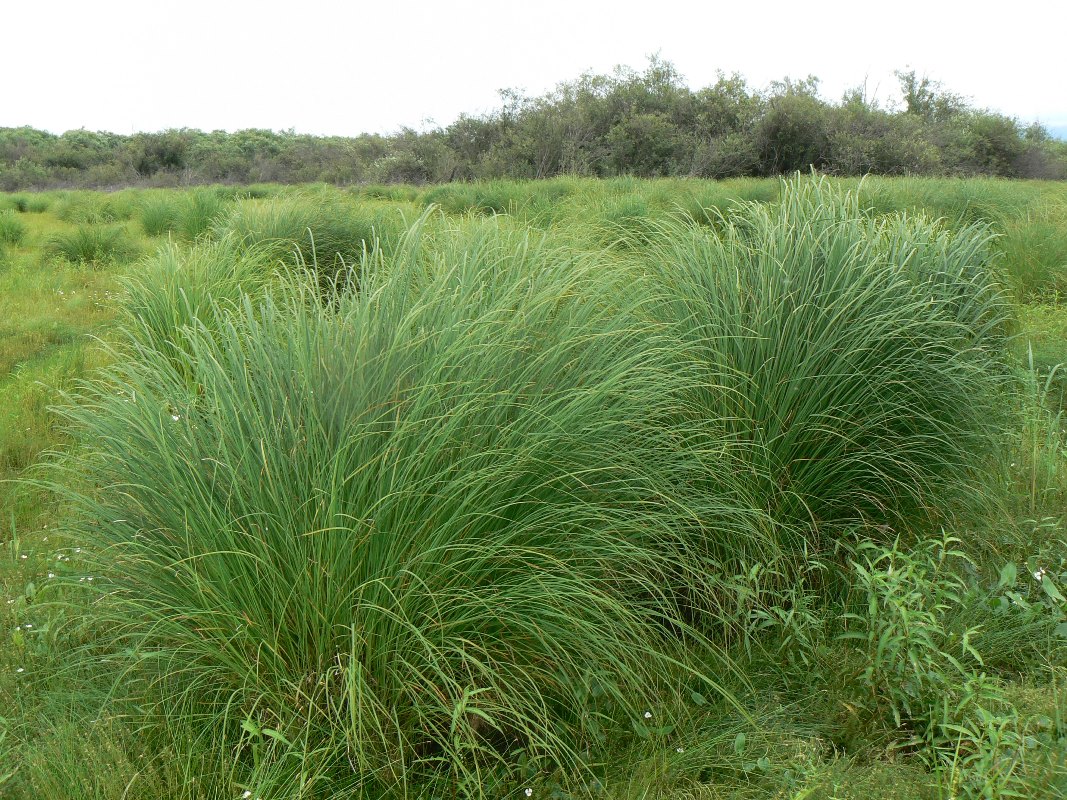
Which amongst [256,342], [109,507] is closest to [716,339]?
[256,342]

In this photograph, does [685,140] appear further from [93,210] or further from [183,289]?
[183,289]

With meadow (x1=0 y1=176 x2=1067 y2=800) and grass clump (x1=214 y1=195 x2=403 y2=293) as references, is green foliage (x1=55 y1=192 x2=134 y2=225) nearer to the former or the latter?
grass clump (x1=214 y1=195 x2=403 y2=293)

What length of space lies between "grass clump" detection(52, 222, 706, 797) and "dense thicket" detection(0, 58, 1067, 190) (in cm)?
1671

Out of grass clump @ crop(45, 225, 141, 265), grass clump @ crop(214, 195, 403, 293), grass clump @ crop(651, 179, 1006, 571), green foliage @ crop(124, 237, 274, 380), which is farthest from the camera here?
grass clump @ crop(45, 225, 141, 265)

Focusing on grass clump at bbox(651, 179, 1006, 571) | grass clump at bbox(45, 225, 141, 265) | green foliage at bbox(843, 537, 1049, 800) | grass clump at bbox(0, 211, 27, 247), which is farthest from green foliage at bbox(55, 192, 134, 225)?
green foliage at bbox(843, 537, 1049, 800)

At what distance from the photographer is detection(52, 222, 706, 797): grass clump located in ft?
6.22

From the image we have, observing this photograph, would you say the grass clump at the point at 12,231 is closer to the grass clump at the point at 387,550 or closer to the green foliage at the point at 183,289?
the green foliage at the point at 183,289

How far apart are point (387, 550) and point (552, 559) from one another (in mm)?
405

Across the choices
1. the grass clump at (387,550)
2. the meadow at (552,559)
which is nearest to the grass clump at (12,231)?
the meadow at (552,559)

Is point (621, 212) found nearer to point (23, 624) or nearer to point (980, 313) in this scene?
point (980, 313)

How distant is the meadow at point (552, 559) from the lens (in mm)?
1904

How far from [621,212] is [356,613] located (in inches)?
245

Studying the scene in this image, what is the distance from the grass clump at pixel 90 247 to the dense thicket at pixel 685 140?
35.6ft

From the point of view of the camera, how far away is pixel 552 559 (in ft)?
6.47
